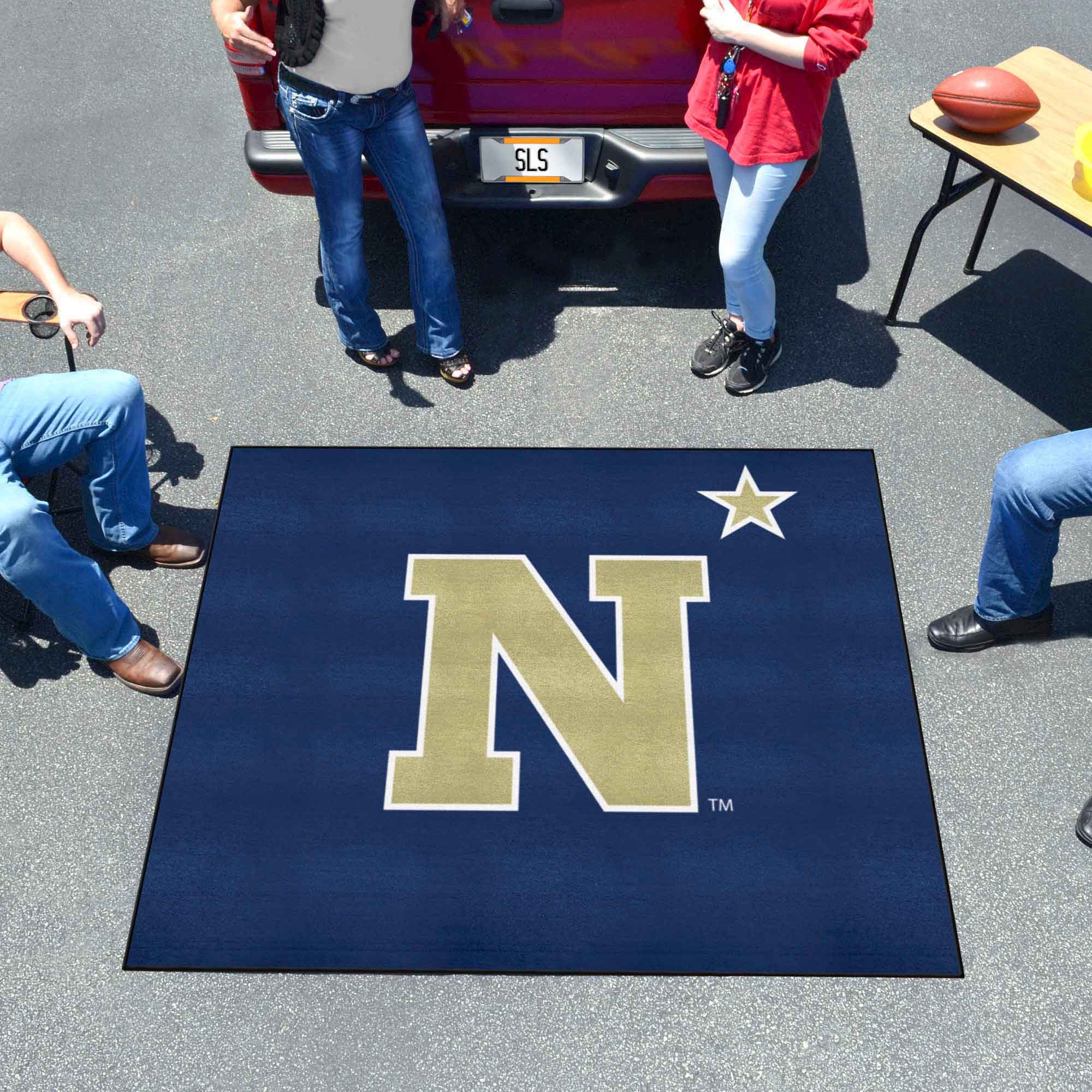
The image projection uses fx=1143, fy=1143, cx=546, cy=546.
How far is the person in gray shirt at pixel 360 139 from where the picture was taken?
3.15 metres

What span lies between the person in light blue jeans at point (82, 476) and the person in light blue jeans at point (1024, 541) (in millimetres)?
2326

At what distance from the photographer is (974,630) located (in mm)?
3334

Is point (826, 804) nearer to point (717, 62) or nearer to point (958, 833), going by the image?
point (958, 833)

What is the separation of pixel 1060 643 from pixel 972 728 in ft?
1.42

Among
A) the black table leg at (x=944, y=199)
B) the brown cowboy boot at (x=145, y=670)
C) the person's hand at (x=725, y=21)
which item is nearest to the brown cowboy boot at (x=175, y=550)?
the brown cowboy boot at (x=145, y=670)

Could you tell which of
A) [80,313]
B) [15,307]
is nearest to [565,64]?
[80,313]

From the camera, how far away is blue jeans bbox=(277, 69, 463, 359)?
333 centimetres

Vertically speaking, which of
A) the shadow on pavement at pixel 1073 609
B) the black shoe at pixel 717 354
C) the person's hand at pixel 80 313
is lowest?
the shadow on pavement at pixel 1073 609

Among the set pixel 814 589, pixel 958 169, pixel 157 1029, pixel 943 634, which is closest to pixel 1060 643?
pixel 943 634

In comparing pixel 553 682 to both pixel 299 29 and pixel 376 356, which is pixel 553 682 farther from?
pixel 299 29

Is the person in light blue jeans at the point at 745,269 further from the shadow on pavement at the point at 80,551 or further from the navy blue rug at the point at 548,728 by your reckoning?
the shadow on pavement at the point at 80,551

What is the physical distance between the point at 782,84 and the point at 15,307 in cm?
226

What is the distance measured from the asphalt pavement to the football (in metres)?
0.85

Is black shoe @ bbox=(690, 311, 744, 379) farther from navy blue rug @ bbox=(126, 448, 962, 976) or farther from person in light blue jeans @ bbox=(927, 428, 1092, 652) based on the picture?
person in light blue jeans @ bbox=(927, 428, 1092, 652)
